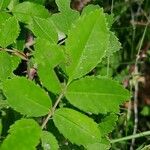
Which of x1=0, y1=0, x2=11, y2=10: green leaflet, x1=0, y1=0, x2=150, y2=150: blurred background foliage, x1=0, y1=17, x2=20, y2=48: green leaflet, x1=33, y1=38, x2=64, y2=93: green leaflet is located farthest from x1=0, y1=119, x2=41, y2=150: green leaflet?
x1=0, y1=0, x2=150, y2=150: blurred background foliage

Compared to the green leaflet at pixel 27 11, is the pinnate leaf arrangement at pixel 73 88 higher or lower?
lower

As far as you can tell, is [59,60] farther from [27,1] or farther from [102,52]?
[27,1]

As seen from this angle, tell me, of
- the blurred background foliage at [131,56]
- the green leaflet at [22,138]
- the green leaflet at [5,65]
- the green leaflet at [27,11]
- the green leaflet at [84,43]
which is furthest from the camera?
the blurred background foliage at [131,56]

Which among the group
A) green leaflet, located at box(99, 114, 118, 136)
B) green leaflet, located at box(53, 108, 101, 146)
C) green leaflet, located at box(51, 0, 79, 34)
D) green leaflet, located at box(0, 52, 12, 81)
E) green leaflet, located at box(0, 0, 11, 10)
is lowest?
green leaflet, located at box(99, 114, 118, 136)

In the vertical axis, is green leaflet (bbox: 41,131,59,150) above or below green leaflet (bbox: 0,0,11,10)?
below

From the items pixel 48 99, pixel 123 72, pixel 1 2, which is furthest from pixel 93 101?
pixel 123 72

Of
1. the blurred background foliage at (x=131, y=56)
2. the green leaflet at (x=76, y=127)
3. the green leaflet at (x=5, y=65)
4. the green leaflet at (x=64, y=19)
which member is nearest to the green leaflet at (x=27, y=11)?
the green leaflet at (x=64, y=19)

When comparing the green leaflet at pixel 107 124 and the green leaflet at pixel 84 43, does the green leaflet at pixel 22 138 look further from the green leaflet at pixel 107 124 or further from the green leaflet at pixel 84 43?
the green leaflet at pixel 107 124

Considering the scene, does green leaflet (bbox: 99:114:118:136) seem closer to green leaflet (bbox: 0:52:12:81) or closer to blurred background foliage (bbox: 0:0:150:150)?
green leaflet (bbox: 0:52:12:81)

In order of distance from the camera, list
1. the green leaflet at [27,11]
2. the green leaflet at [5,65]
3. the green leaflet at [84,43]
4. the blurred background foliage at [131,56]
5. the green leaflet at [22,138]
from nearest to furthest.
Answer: the green leaflet at [22,138] → the green leaflet at [84,43] → the green leaflet at [5,65] → the green leaflet at [27,11] → the blurred background foliage at [131,56]
